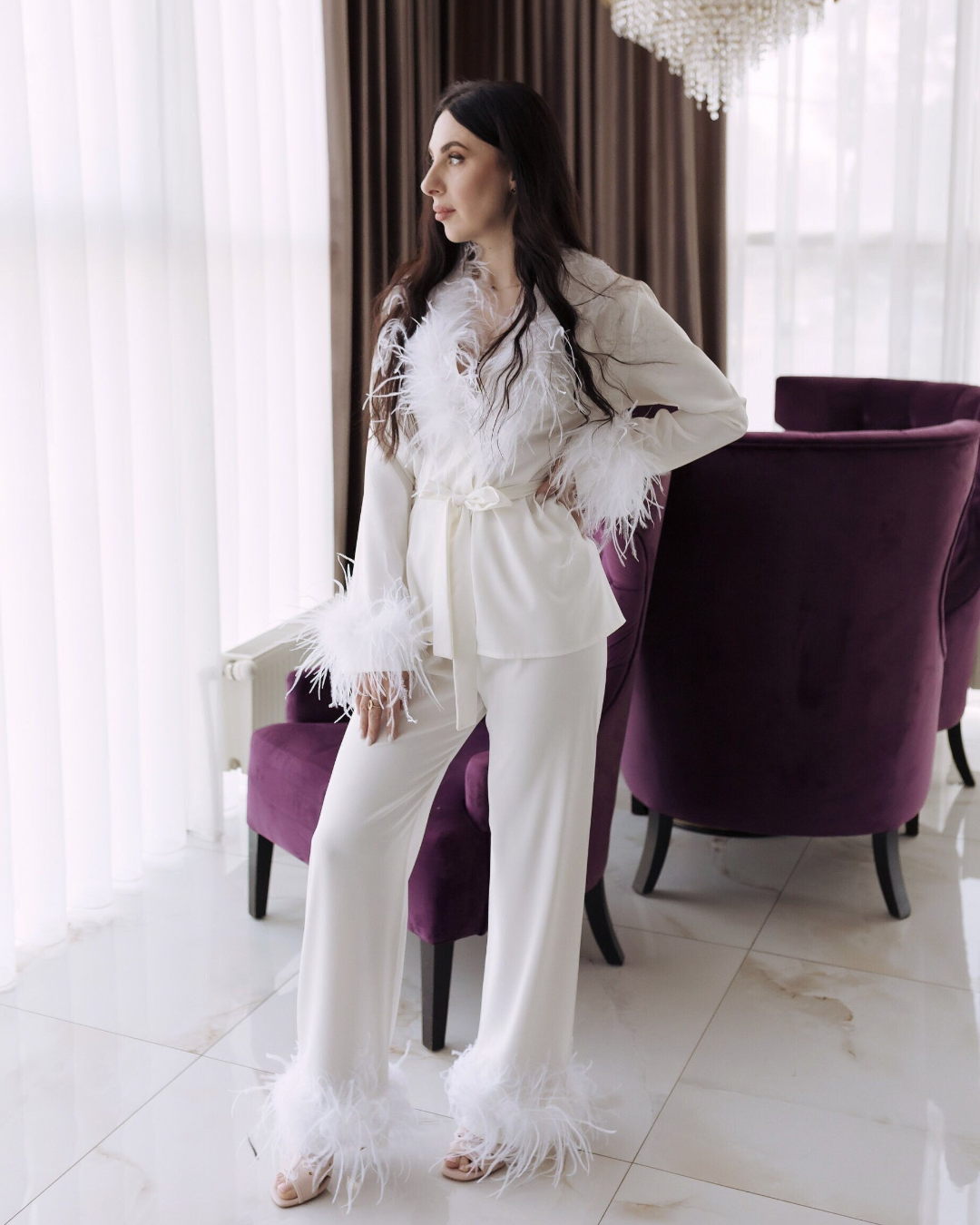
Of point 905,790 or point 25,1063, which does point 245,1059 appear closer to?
point 25,1063

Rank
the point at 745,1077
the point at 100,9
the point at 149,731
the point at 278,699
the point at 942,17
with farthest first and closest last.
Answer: the point at 942,17 → the point at 278,699 → the point at 149,731 → the point at 100,9 → the point at 745,1077

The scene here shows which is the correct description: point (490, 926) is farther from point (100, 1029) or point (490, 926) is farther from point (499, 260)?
point (499, 260)

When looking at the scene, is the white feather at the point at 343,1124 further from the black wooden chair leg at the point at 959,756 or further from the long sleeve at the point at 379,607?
the black wooden chair leg at the point at 959,756

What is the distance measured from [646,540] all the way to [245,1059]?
3.62 feet

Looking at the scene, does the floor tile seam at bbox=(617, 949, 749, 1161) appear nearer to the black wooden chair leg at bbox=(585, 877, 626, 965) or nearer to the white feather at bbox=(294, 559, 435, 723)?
the black wooden chair leg at bbox=(585, 877, 626, 965)

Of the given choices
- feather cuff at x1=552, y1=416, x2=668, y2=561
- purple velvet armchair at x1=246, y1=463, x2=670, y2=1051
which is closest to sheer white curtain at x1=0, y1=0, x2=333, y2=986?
purple velvet armchair at x1=246, y1=463, x2=670, y2=1051

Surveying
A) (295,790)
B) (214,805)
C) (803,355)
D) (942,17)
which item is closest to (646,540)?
(295,790)

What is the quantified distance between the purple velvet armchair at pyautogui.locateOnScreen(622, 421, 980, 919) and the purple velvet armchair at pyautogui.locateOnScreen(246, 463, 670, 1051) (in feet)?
0.55

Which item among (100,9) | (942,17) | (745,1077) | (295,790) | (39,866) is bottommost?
(745,1077)

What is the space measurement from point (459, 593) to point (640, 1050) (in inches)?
36.4

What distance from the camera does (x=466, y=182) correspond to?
5.16 ft

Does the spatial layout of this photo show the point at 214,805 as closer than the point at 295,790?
No

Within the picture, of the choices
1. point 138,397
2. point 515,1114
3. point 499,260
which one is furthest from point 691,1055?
point 138,397

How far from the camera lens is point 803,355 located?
157 inches
